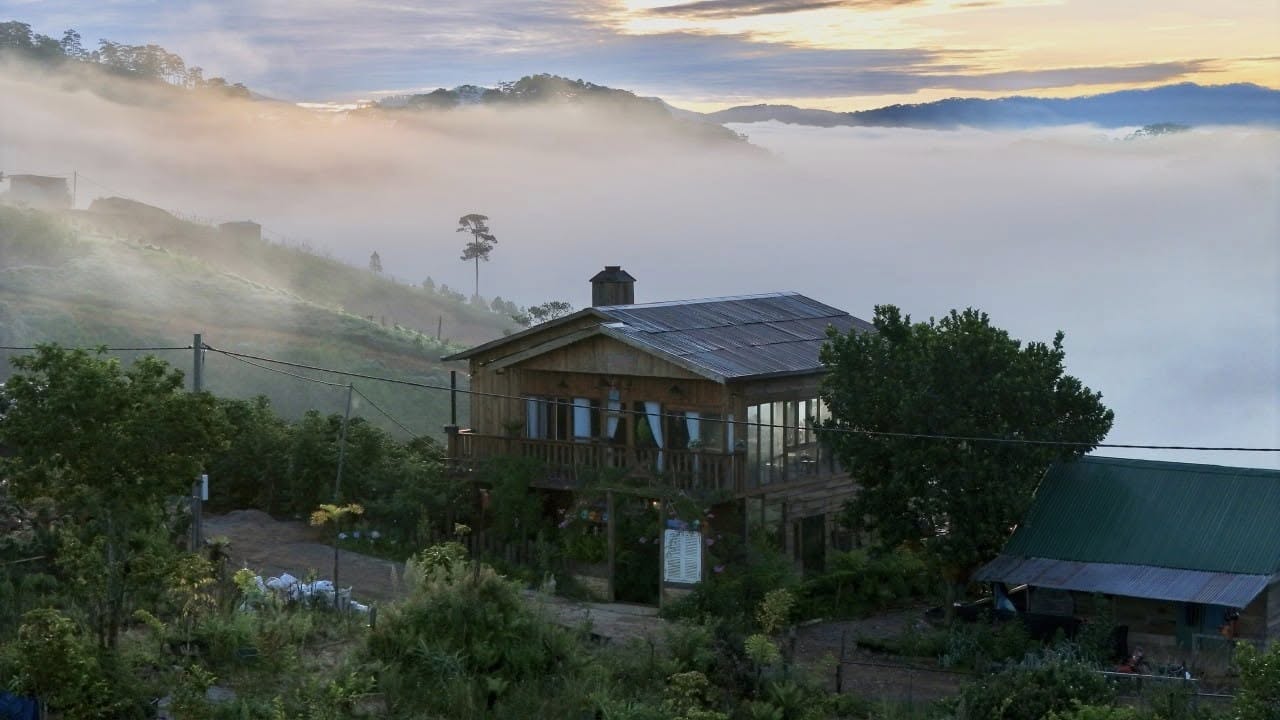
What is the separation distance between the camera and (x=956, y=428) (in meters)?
31.0

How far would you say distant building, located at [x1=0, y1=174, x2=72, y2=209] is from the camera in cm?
12912

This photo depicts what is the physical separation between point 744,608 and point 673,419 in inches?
210

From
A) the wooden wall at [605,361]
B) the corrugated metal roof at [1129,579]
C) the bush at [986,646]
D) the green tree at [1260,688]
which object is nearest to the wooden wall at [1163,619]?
the corrugated metal roof at [1129,579]

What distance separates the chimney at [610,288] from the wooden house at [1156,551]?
13419mm

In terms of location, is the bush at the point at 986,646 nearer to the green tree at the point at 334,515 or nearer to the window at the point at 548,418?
the window at the point at 548,418

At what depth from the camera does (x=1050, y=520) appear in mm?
32406

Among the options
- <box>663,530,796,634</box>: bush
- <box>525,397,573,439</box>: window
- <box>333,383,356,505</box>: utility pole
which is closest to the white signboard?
<box>663,530,796,634</box>: bush

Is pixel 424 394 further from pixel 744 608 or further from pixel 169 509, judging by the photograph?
pixel 744 608

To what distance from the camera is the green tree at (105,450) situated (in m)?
25.3

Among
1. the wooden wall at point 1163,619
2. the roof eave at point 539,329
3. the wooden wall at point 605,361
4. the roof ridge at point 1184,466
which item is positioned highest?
the roof eave at point 539,329

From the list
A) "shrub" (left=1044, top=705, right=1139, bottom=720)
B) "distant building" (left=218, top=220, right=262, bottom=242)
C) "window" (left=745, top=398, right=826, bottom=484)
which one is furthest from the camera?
"distant building" (left=218, top=220, right=262, bottom=242)

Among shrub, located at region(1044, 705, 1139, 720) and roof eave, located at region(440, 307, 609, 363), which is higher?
roof eave, located at region(440, 307, 609, 363)

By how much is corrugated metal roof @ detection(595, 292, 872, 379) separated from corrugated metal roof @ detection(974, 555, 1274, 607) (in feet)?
23.5

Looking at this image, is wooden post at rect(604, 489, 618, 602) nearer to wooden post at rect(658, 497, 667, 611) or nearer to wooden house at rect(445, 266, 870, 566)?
wooden house at rect(445, 266, 870, 566)
